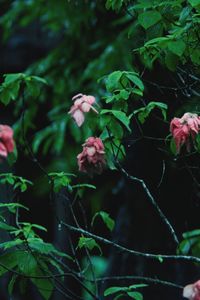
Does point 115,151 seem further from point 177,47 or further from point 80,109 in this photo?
point 177,47

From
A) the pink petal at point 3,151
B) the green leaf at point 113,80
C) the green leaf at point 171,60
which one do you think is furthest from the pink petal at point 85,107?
the pink petal at point 3,151

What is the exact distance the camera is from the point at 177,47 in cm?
191

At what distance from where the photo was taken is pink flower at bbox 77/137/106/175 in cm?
193

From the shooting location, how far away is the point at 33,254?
6.84 feet

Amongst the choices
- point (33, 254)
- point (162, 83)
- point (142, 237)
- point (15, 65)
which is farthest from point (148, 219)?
point (15, 65)

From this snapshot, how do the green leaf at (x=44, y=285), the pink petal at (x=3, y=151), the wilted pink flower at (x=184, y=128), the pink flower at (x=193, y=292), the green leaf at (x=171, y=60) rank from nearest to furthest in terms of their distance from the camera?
the pink petal at (x=3, y=151) → the pink flower at (x=193, y=292) → the wilted pink flower at (x=184, y=128) → the green leaf at (x=171, y=60) → the green leaf at (x=44, y=285)

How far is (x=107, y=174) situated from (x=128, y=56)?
145cm

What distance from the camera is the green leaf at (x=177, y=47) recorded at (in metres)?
1.90

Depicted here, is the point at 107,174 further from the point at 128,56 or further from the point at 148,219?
the point at 128,56

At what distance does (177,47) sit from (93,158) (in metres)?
0.39

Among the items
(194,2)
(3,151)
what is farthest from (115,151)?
(3,151)

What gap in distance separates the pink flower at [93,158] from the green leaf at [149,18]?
368mm

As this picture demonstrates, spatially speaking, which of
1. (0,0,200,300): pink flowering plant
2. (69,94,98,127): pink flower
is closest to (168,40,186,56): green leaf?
(0,0,200,300): pink flowering plant

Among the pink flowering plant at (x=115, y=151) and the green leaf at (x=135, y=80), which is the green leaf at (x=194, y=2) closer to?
the pink flowering plant at (x=115, y=151)
